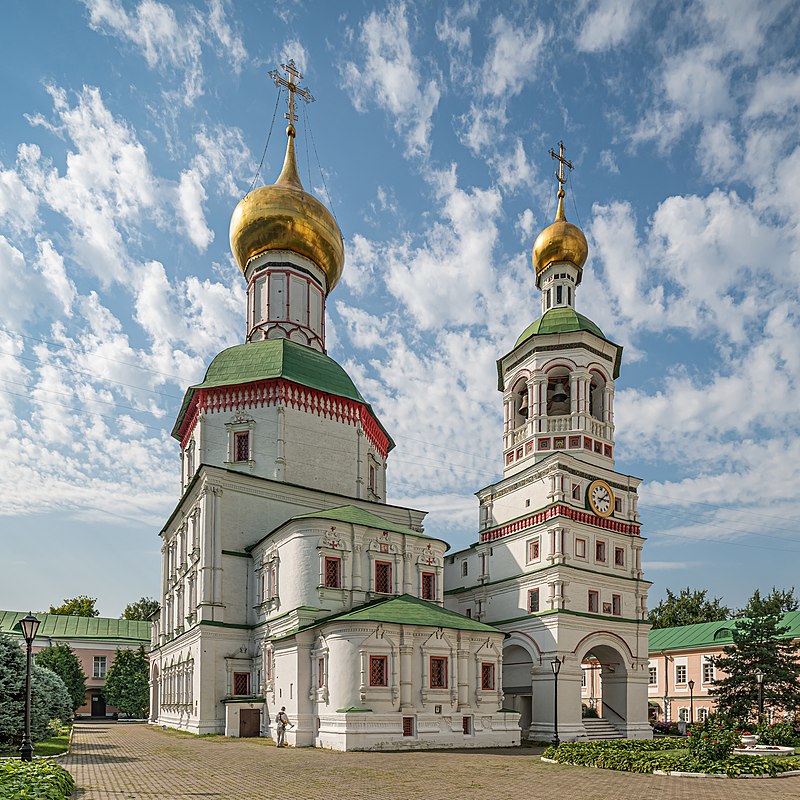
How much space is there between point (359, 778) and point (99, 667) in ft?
139

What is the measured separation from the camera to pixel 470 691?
79.7ft

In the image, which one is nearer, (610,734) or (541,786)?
(541,786)

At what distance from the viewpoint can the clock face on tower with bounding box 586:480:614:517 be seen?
3194 cm

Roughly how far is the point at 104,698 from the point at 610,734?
34.5 metres

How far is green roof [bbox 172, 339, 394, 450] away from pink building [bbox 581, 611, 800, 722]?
2105cm

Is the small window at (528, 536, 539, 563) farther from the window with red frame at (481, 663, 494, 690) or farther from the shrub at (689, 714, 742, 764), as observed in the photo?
the shrub at (689, 714, 742, 764)

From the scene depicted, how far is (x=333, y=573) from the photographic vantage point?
86.3 feet

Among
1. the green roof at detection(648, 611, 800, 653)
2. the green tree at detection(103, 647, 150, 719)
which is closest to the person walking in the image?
the green roof at detection(648, 611, 800, 653)

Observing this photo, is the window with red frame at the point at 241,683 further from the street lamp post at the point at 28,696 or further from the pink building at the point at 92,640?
the pink building at the point at 92,640

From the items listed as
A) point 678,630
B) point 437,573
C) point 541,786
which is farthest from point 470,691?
point 678,630

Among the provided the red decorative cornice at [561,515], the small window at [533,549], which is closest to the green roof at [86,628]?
the red decorative cornice at [561,515]

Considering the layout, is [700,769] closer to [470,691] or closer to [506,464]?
[470,691]

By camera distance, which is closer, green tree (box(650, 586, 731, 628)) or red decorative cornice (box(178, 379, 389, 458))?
red decorative cornice (box(178, 379, 389, 458))

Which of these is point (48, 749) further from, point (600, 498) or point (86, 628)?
point (86, 628)
